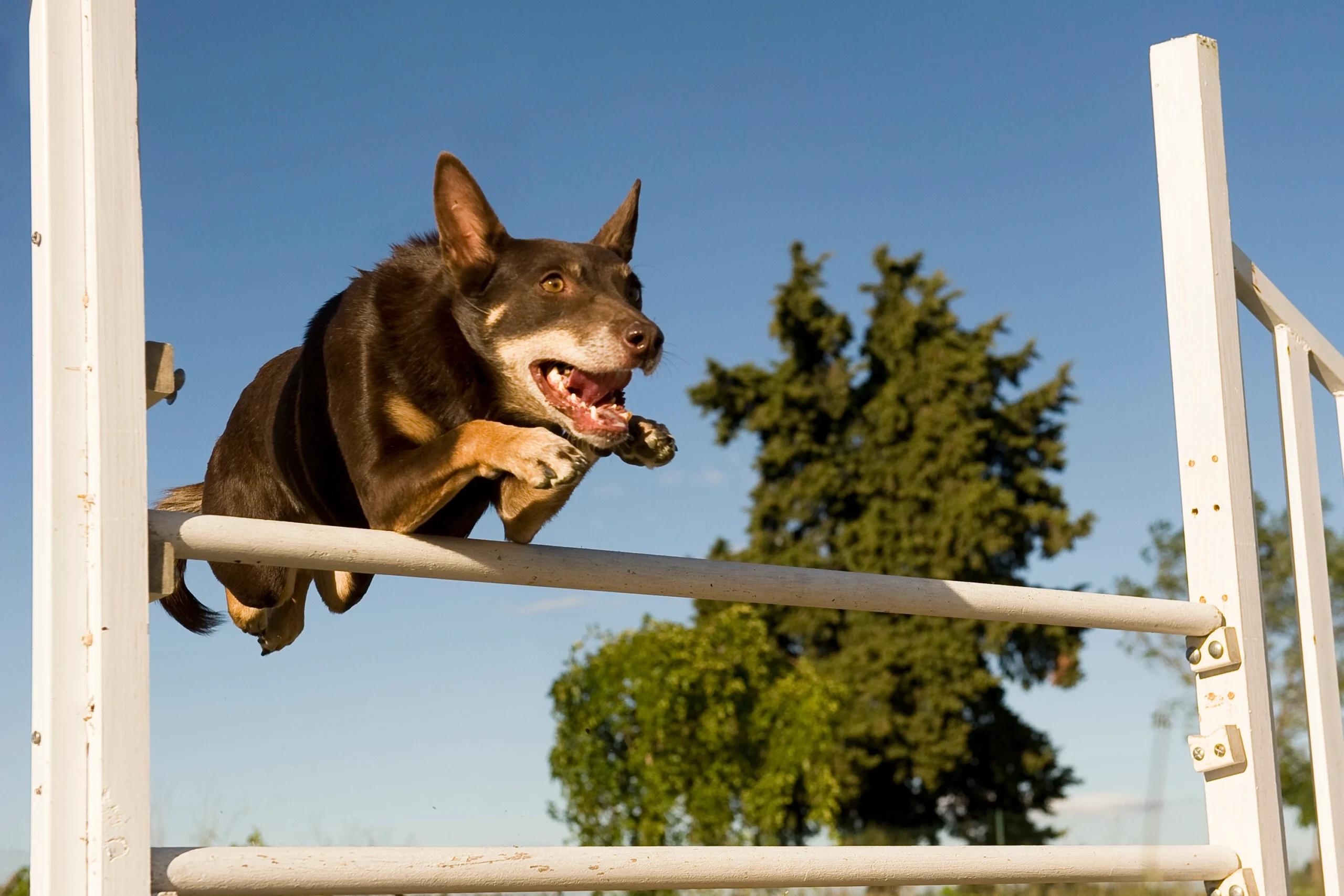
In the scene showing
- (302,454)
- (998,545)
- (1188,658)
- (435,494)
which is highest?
(998,545)

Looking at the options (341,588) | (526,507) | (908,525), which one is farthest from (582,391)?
(908,525)

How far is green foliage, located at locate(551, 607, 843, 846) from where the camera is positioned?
49.8ft

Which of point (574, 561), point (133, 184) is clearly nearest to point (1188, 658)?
point (574, 561)

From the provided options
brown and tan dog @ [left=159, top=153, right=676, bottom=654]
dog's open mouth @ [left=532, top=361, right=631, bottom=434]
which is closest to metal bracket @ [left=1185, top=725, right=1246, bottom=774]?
brown and tan dog @ [left=159, top=153, right=676, bottom=654]

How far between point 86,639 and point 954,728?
22518 millimetres

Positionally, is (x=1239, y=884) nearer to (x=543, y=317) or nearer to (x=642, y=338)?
(x=642, y=338)

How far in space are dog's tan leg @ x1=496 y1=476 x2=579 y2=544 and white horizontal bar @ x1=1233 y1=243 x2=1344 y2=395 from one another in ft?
5.57

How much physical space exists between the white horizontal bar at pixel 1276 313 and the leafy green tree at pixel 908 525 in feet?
52.1

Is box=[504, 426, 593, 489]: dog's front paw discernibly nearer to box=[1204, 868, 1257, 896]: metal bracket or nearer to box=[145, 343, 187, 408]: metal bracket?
box=[145, 343, 187, 408]: metal bracket

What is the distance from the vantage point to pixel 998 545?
24.1 metres

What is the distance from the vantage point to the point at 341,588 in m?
3.51

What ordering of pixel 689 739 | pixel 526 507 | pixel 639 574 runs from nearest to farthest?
1. pixel 639 574
2. pixel 526 507
3. pixel 689 739

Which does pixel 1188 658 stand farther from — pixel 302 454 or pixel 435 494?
pixel 302 454

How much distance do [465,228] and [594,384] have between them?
0.55 m
